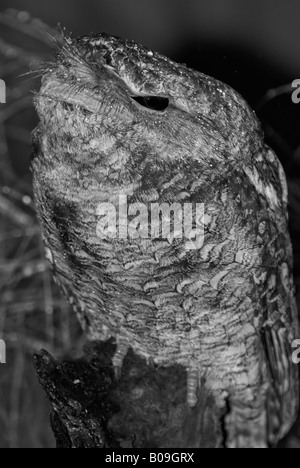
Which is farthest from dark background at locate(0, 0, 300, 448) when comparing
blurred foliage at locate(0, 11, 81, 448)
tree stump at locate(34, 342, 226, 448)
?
tree stump at locate(34, 342, 226, 448)

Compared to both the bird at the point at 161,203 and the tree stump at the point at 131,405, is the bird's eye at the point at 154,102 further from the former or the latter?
the tree stump at the point at 131,405

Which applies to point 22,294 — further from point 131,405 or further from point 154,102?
point 154,102

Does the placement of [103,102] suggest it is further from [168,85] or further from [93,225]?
[93,225]

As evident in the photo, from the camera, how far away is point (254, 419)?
1.40 m

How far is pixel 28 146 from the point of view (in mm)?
1853

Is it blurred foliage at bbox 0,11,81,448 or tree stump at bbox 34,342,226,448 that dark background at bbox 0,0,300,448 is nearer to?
blurred foliage at bbox 0,11,81,448

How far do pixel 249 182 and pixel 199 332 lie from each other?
32 centimetres

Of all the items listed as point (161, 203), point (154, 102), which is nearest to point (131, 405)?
point (161, 203)

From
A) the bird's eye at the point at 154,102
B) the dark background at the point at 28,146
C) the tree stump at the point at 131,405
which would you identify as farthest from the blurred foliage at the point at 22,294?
the bird's eye at the point at 154,102

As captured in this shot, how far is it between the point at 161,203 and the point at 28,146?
0.95 metres

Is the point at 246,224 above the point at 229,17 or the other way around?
the other way around

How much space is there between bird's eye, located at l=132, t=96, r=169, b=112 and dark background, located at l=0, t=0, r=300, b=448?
0.66 metres

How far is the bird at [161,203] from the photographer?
3.20ft
